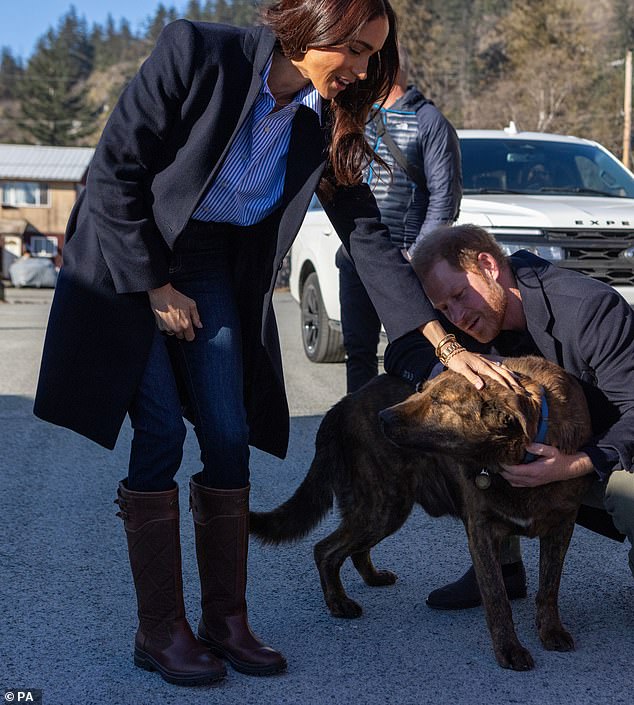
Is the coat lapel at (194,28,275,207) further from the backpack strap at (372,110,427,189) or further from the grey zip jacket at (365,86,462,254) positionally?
the backpack strap at (372,110,427,189)

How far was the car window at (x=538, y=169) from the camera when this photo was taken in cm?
827

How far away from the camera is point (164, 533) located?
306cm

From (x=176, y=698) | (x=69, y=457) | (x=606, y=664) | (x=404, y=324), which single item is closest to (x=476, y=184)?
(x=69, y=457)

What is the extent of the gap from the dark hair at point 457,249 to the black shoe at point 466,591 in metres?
1.20

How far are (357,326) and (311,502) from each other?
7.09 ft

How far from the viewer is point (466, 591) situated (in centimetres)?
383

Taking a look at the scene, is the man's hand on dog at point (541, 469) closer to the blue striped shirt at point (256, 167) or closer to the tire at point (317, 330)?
the blue striped shirt at point (256, 167)

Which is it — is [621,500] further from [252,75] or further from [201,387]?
[252,75]

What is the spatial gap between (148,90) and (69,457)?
3.86m

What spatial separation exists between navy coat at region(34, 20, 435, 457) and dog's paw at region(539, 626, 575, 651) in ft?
4.18

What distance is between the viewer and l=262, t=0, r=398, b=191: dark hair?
284 cm

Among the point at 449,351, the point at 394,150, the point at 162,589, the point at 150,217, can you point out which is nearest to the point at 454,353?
the point at 449,351

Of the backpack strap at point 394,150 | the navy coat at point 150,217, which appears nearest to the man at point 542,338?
the navy coat at point 150,217

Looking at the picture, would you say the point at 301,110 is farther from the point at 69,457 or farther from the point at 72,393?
the point at 69,457
